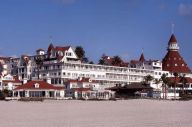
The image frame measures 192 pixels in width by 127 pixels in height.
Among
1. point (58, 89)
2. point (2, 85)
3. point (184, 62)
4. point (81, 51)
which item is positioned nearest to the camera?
point (58, 89)

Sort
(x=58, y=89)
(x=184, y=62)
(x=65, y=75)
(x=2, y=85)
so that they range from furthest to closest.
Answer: (x=184, y=62) → (x=65, y=75) → (x=2, y=85) → (x=58, y=89)

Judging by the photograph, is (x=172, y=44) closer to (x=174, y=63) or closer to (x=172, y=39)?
(x=172, y=39)

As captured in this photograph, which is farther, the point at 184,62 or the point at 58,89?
the point at 184,62

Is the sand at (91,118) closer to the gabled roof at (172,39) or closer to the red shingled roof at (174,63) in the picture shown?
the red shingled roof at (174,63)

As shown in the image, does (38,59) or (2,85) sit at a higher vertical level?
(38,59)

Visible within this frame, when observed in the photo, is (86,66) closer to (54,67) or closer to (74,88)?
(54,67)

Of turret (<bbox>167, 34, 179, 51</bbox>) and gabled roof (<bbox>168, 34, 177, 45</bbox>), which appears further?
gabled roof (<bbox>168, 34, 177, 45</bbox>)

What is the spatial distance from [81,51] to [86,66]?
37.3 ft

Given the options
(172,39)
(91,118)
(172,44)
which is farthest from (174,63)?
(91,118)

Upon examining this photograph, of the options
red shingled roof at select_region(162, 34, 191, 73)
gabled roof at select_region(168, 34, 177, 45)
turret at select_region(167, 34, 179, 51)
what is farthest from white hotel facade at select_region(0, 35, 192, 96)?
gabled roof at select_region(168, 34, 177, 45)

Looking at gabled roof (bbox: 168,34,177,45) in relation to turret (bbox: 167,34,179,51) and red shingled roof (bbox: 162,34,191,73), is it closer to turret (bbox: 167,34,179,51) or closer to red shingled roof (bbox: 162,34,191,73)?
turret (bbox: 167,34,179,51)

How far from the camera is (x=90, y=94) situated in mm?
75688

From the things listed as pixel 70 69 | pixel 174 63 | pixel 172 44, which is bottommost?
pixel 70 69

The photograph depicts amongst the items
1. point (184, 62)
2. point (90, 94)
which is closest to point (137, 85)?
point (90, 94)
